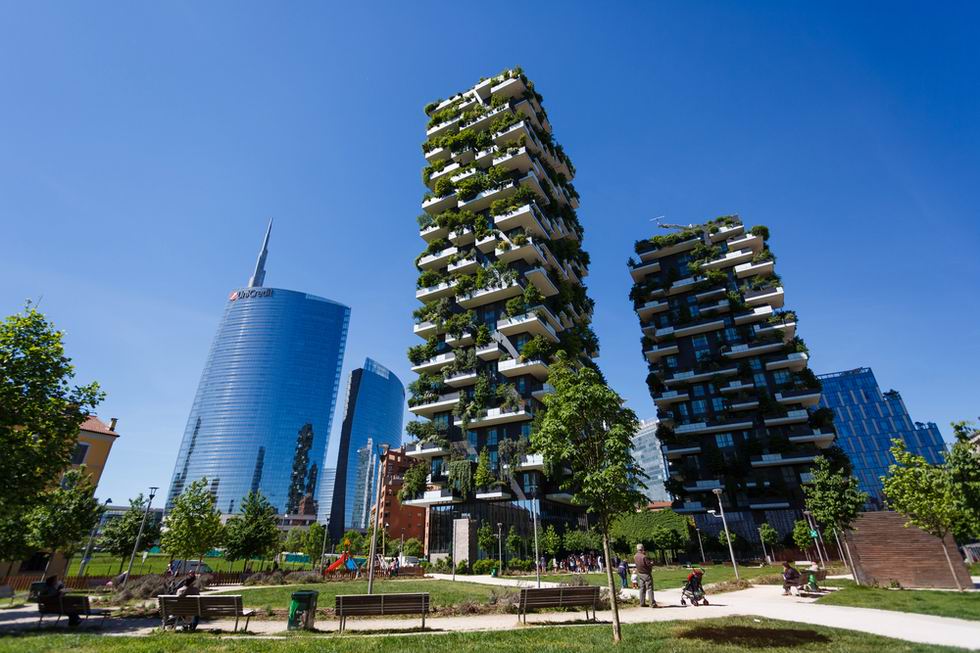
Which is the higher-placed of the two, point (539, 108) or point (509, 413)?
point (539, 108)

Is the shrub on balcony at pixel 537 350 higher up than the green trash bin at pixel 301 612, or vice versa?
the shrub on balcony at pixel 537 350

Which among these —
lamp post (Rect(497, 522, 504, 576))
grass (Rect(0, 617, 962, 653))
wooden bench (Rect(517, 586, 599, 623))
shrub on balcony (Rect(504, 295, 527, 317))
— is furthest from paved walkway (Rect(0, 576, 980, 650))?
shrub on balcony (Rect(504, 295, 527, 317))

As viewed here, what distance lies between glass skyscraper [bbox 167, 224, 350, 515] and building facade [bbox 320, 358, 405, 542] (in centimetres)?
1063

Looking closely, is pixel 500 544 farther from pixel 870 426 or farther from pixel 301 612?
pixel 870 426

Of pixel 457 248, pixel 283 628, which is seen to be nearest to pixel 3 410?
pixel 283 628

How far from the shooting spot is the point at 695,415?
6047cm

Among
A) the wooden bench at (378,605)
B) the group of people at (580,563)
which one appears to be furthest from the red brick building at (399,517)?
the wooden bench at (378,605)

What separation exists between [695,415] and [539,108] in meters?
50.1

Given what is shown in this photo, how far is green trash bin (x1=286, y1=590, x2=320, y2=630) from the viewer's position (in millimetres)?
12312

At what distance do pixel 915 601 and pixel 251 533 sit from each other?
39374mm

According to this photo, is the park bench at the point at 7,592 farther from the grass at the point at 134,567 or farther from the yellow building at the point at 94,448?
the yellow building at the point at 94,448

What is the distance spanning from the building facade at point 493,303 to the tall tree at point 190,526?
2101 cm

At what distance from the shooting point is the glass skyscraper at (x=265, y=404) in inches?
5684

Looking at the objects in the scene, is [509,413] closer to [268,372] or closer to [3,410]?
[3,410]
